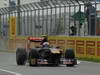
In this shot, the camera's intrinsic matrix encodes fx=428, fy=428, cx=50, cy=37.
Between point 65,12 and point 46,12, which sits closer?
point 65,12

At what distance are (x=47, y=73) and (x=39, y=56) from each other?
13.3 ft

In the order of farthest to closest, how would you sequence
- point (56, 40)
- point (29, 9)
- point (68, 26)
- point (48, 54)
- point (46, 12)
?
1. point (29, 9)
2. point (46, 12)
3. point (68, 26)
4. point (56, 40)
5. point (48, 54)

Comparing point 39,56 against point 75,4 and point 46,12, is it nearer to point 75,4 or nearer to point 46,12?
point 75,4

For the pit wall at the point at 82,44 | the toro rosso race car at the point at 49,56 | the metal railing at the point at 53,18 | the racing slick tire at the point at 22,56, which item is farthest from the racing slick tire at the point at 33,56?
the metal railing at the point at 53,18

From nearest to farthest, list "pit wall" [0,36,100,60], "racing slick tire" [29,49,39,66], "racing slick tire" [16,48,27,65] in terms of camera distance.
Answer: "racing slick tire" [29,49,39,66] → "racing slick tire" [16,48,27,65] → "pit wall" [0,36,100,60]

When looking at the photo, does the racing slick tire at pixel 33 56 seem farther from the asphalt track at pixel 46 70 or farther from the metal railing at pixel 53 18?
the metal railing at pixel 53 18

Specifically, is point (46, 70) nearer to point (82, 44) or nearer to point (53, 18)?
point (82, 44)

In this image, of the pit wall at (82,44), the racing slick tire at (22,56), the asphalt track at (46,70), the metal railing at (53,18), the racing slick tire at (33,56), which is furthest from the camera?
the metal railing at (53,18)

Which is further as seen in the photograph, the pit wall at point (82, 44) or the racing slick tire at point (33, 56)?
the pit wall at point (82, 44)

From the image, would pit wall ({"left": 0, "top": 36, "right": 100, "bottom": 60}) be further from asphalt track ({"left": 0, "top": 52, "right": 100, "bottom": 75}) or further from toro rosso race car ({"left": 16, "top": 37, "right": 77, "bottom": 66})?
asphalt track ({"left": 0, "top": 52, "right": 100, "bottom": 75})

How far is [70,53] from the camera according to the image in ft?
67.7

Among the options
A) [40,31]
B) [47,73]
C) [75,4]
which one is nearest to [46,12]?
[40,31]

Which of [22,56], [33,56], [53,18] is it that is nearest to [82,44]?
[22,56]

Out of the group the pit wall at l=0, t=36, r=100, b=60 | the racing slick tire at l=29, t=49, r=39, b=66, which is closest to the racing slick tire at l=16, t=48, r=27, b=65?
the racing slick tire at l=29, t=49, r=39, b=66
